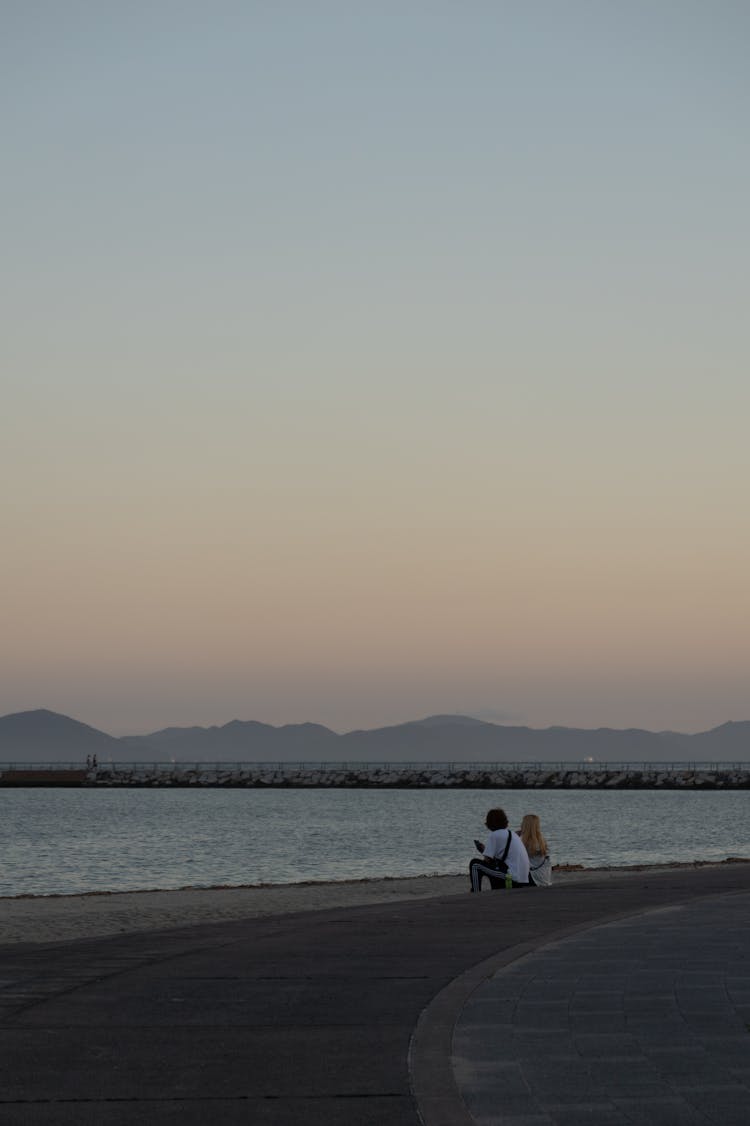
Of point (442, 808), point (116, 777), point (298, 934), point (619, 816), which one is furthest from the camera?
point (116, 777)

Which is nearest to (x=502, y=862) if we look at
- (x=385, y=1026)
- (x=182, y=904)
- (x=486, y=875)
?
(x=486, y=875)

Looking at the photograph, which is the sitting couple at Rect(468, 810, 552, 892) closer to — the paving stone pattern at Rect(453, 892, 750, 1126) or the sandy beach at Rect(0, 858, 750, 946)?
the sandy beach at Rect(0, 858, 750, 946)

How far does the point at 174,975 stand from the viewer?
45.1 ft

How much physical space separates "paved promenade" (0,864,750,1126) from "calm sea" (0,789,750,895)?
25197 millimetres

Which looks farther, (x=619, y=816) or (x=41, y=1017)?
(x=619, y=816)

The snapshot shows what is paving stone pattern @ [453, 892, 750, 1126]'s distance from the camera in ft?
26.7

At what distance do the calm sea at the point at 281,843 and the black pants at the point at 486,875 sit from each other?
1829 cm

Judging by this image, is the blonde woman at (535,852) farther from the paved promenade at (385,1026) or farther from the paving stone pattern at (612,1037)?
the paving stone pattern at (612,1037)

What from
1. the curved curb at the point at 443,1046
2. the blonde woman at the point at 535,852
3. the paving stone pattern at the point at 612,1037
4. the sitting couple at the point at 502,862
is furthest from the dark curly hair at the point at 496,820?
the paving stone pattern at the point at 612,1037

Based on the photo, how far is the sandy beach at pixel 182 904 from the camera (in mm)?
21000

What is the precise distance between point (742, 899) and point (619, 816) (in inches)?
3829

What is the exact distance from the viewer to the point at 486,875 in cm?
2364

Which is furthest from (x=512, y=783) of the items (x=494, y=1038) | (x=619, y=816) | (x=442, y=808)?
(x=494, y=1038)

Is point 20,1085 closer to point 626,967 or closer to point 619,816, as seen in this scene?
point 626,967
